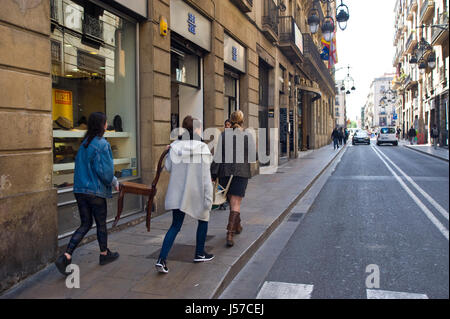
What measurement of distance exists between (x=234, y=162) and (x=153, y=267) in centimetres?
179

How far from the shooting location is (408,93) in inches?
2121

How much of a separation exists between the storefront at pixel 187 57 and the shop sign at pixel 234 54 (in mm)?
1357

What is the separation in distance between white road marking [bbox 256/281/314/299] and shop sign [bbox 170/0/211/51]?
566 centimetres

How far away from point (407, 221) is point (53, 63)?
6296 mm

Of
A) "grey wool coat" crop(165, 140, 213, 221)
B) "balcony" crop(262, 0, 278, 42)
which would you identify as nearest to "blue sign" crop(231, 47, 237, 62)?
"balcony" crop(262, 0, 278, 42)

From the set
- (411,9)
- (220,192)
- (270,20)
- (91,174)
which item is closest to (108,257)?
(91,174)

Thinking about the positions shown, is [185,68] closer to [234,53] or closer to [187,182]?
[234,53]

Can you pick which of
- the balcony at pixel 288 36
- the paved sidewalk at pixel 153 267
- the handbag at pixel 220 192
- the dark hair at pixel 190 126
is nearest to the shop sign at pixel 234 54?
the balcony at pixel 288 36

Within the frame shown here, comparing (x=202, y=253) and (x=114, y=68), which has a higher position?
(x=114, y=68)

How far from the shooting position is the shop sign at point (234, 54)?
37.0 ft

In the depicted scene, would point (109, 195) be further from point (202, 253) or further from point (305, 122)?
point (305, 122)

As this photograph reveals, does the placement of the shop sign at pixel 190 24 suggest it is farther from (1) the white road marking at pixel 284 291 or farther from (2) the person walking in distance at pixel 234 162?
(1) the white road marking at pixel 284 291

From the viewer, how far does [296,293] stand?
12.6ft
